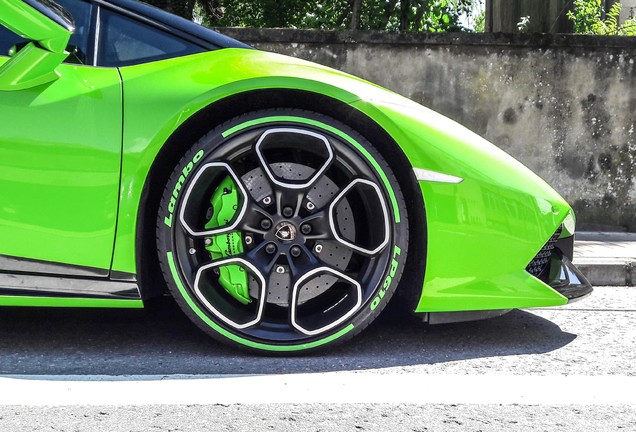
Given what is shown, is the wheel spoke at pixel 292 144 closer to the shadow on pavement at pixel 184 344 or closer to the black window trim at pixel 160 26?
the black window trim at pixel 160 26

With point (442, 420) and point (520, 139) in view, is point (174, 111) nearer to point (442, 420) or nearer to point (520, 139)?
point (442, 420)

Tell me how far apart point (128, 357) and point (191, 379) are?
38 cm

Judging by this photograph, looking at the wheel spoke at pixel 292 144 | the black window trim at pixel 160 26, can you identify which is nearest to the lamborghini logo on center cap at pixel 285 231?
the wheel spoke at pixel 292 144

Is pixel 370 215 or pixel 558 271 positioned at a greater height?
pixel 370 215

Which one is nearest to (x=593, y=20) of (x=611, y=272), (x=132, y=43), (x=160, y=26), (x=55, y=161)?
(x=611, y=272)

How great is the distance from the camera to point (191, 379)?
2699mm

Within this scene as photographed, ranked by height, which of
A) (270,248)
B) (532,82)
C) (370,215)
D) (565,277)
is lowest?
(565,277)

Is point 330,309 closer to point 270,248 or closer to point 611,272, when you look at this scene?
point 270,248

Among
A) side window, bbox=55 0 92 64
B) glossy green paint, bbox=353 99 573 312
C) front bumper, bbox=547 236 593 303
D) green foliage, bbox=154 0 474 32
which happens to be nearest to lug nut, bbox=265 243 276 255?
glossy green paint, bbox=353 99 573 312

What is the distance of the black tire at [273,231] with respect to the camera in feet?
9.49

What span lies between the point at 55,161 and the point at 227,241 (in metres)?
0.63

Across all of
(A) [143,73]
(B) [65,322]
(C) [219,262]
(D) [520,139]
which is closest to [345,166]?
(C) [219,262]

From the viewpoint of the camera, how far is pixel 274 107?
2.99 meters

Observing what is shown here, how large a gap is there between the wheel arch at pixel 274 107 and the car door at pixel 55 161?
0.16 meters
